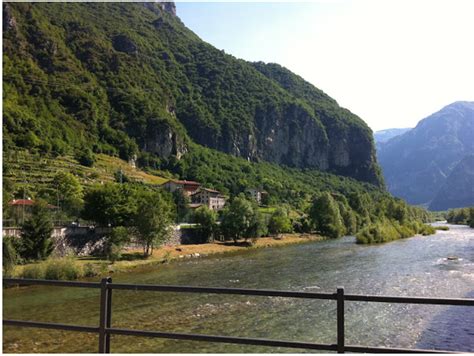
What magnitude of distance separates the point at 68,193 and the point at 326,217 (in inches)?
2042

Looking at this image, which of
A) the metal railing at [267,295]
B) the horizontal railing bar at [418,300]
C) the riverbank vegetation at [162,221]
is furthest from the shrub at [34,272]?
the horizontal railing bar at [418,300]

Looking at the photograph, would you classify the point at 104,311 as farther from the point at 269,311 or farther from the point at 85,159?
the point at 85,159

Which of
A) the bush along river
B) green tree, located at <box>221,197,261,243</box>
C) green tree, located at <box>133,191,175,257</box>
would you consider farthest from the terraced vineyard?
the bush along river

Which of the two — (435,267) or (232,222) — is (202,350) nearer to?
(435,267)

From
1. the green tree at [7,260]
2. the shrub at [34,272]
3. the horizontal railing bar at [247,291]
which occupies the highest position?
the horizontal railing bar at [247,291]

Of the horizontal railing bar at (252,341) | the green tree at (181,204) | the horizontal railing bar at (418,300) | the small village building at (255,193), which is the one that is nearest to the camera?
the horizontal railing bar at (418,300)

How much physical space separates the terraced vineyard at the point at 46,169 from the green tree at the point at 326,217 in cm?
5306

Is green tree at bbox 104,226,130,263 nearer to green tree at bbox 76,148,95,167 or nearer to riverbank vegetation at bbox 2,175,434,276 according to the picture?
riverbank vegetation at bbox 2,175,434,276

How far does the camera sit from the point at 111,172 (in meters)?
129

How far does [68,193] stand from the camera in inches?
3246

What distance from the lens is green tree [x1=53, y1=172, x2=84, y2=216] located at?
3066 inches

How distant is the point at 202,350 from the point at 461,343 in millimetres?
10242

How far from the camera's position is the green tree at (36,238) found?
4497cm

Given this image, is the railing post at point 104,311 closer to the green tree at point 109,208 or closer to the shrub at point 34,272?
the shrub at point 34,272
